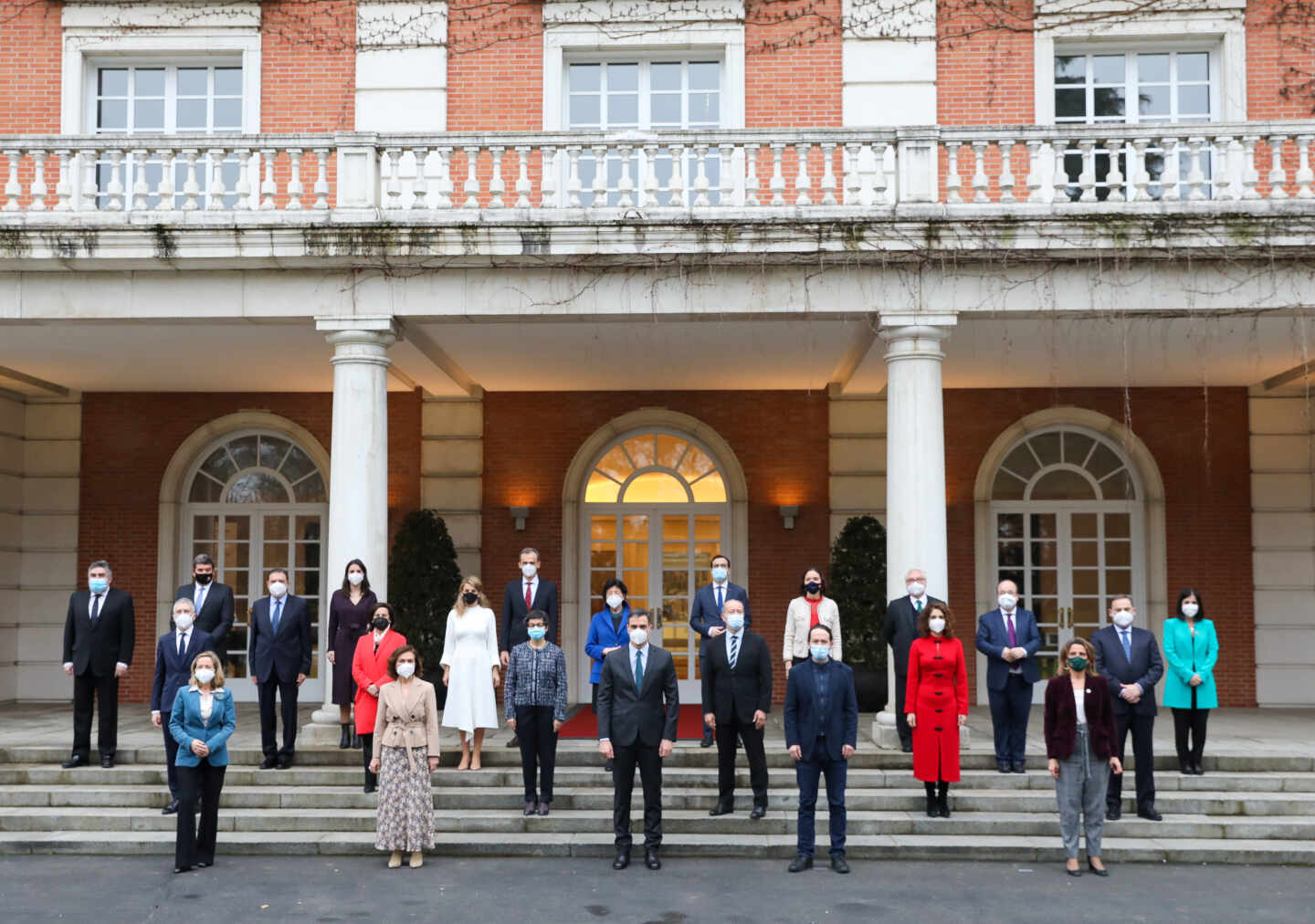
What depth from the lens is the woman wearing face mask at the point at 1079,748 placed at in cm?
782

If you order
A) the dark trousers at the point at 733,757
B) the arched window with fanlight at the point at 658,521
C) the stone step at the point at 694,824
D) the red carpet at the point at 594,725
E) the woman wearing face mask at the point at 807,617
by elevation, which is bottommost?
the stone step at the point at 694,824

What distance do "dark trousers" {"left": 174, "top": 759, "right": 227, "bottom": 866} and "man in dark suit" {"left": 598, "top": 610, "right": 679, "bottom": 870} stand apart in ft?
8.37

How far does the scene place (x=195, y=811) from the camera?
796cm

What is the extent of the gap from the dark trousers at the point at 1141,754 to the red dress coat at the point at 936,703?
3.65 feet

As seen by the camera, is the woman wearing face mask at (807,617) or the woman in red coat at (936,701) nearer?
the woman in red coat at (936,701)

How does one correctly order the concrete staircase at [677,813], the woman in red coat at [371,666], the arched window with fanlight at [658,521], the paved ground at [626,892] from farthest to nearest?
1. the arched window with fanlight at [658,521]
2. the woman in red coat at [371,666]
3. the concrete staircase at [677,813]
4. the paved ground at [626,892]

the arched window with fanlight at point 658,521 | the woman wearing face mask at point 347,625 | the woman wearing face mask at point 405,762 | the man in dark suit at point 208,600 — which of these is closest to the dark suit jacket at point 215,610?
the man in dark suit at point 208,600

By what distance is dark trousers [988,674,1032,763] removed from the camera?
9586mm

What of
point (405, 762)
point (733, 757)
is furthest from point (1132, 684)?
point (405, 762)

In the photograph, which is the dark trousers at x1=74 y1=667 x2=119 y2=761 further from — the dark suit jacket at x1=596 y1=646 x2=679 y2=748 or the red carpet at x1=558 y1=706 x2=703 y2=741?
the dark suit jacket at x1=596 y1=646 x2=679 y2=748

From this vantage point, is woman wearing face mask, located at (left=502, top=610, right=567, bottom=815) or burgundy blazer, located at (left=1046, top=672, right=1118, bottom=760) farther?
woman wearing face mask, located at (left=502, top=610, right=567, bottom=815)

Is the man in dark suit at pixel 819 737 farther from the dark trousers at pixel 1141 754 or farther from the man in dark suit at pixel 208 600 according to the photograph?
the man in dark suit at pixel 208 600

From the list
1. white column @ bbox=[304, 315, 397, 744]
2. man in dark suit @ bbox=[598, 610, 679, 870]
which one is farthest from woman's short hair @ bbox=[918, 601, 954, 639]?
white column @ bbox=[304, 315, 397, 744]

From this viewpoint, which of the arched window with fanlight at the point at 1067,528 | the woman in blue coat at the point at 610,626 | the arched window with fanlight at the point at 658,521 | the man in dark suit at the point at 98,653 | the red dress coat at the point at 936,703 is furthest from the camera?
the arched window with fanlight at the point at 658,521
